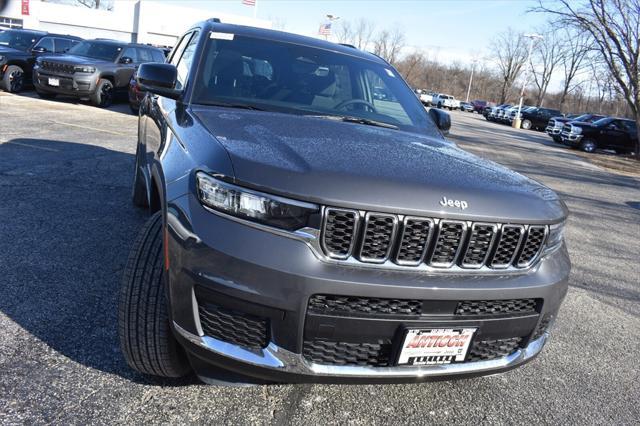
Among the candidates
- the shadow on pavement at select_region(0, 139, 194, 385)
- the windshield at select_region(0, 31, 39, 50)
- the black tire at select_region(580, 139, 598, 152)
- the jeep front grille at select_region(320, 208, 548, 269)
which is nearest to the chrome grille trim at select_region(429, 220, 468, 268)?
the jeep front grille at select_region(320, 208, 548, 269)

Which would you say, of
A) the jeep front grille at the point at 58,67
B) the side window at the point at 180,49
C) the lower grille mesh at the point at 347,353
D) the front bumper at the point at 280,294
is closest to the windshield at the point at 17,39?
the jeep front grille at the point at 58,67

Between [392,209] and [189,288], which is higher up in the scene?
[392,209]

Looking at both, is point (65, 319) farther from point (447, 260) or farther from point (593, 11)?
point (593, 11)

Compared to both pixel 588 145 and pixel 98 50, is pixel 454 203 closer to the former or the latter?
pixel 98 50

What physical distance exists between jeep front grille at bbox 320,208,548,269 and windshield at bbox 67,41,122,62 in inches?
537

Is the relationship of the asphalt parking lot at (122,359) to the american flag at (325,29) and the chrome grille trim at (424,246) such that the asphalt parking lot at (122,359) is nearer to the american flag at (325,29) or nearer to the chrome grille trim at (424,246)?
the chrome grille trim at (424,246)

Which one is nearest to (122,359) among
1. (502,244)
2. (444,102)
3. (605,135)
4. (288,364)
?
(288,364)

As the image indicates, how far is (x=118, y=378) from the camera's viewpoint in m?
2.48

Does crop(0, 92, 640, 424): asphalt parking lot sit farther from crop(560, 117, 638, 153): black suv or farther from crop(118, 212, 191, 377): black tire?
crop(560, 117, 638, 153): black suv

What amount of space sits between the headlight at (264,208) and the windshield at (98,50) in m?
13.4

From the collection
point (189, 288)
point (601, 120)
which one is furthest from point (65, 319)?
point (601, 120)

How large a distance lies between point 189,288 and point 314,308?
49 centimetres

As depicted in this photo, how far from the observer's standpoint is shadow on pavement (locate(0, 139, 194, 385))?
2.82 metres

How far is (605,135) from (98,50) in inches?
865
